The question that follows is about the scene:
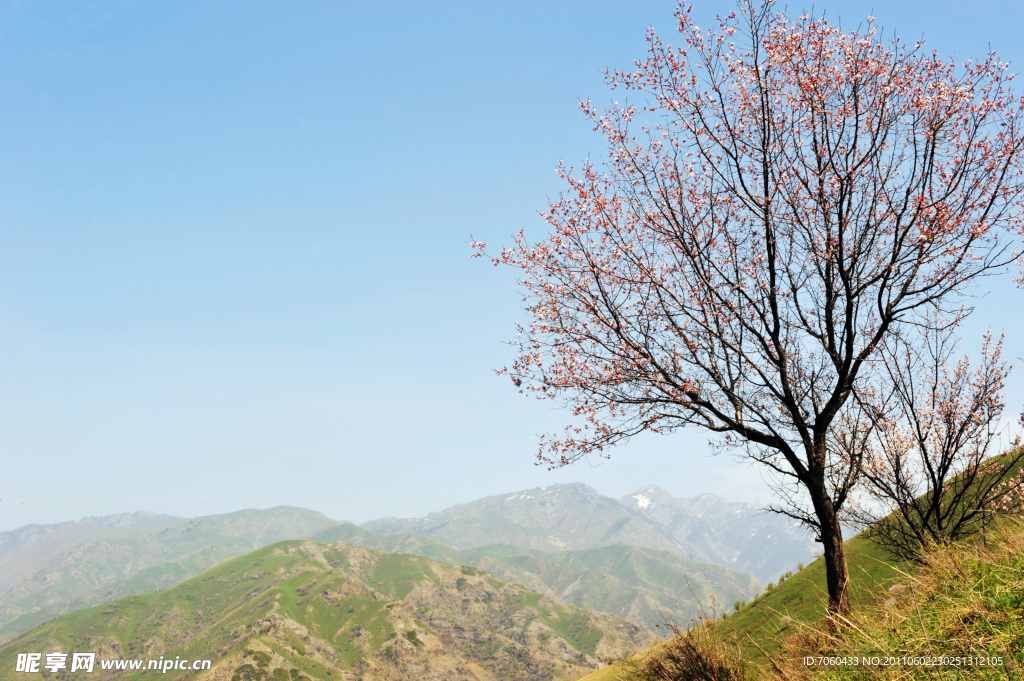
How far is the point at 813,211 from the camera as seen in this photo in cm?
1338

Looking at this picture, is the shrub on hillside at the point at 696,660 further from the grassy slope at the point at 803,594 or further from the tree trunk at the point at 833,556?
the grassy slope at the point at 803,594

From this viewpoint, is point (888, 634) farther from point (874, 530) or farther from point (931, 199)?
point (874, 530)

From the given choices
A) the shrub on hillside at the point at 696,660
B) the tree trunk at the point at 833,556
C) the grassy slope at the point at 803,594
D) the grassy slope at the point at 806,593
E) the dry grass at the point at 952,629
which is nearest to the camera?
the dry grass at the point at 952,629

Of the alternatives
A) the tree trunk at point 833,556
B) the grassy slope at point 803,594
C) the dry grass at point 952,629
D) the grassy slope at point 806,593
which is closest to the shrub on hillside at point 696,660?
the dry grass at point 952,629

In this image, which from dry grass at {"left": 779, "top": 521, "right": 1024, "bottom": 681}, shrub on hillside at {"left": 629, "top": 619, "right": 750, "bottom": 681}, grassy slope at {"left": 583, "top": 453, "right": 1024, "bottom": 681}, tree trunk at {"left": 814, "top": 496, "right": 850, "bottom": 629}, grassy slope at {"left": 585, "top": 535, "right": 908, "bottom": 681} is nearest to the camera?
dry grass at {"left": 779, "top": 521, "right": 1024, "bottom": 681}

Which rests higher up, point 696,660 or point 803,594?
point 696,660

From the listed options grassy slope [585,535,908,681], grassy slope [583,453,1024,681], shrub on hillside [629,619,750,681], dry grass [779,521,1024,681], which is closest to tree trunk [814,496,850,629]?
shrub on hillside [629,619,750,681]

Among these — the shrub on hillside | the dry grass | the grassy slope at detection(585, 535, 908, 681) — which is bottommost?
the grassy slope at detection(585, 535, 908, 681)

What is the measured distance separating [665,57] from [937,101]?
582 centimetres

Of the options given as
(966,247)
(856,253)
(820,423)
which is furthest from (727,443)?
(966,247)

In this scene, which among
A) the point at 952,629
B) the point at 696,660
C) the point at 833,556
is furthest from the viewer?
the point at 833,556

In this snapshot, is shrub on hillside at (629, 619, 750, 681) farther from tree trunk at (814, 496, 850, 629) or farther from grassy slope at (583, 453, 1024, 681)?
grassy slope at (583, 453, 1024, 681)

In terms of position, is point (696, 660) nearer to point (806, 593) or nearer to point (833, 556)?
point (833, 556)

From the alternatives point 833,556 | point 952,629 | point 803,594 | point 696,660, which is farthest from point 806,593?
point 952,629
